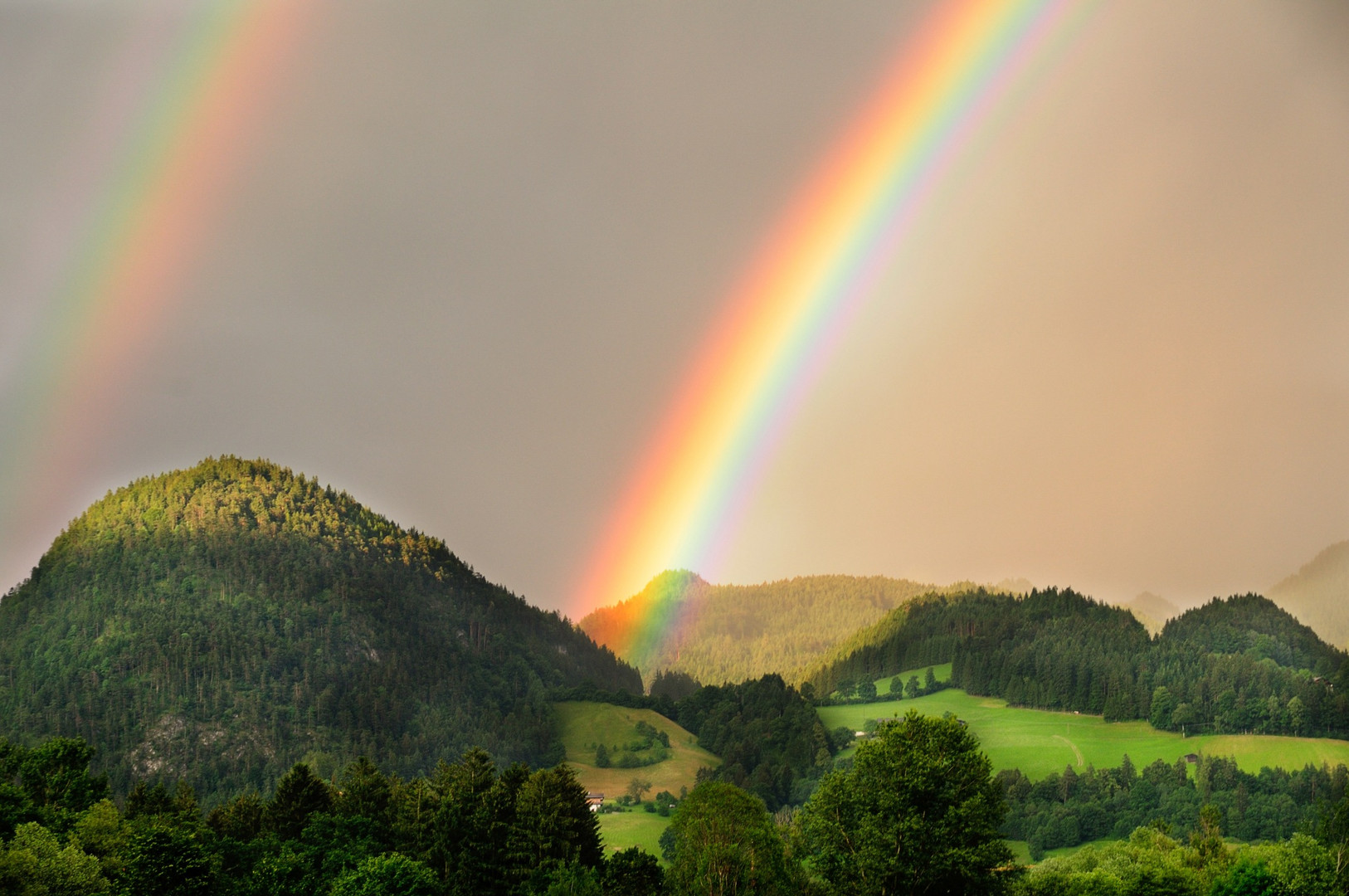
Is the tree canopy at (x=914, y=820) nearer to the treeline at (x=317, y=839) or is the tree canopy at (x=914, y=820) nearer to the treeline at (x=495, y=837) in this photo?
the treeline at (x=495, y=837)

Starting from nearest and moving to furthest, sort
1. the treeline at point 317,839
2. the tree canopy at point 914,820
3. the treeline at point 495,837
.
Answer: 1. the tree canopy at point 914,820
2. the treeline at point 495,837
3. the treeline at point 317,839

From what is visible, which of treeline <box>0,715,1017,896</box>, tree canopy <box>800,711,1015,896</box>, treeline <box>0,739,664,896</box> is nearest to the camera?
tree canopy <box>800,711,1015,896</box>

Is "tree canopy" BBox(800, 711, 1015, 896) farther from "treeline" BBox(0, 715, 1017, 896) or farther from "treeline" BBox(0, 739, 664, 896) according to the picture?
"treeline" BBox(0, 739, 664, 896)

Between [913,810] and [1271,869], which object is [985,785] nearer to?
[913,810]

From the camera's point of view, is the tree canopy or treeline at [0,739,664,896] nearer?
the tree canopy

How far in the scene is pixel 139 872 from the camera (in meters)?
92.6

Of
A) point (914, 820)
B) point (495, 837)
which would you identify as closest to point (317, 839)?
point (495, 837)

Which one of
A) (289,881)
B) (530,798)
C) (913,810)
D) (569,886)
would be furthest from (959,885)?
(289,881)

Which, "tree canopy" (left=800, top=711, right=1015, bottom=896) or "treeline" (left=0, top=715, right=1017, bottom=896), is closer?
"tree canopy" (left=800, top=711, right=1015, bottom=896)

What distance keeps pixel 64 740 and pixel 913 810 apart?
94.3m

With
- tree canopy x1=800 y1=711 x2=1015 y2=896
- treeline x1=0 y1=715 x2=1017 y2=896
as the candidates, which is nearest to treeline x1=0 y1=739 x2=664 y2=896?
treeline x1=0 y1=715 x2=1017 y2=896

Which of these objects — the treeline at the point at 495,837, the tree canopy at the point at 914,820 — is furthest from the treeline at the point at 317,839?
the tree canopy at the point at 914,820

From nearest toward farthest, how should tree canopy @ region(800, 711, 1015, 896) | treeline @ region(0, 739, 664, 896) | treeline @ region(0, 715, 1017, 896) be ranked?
tree canopy @ region(800, 711, 1015, 896)
treeline @ region(0, 715, 1017, 896)
treeline @ region(0, 739, 664, 896)

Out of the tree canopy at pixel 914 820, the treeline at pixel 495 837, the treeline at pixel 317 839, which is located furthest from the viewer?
the treeline at pixel 317 839
